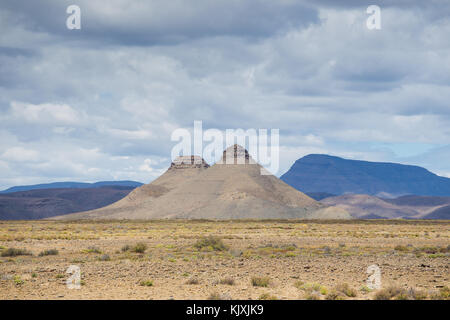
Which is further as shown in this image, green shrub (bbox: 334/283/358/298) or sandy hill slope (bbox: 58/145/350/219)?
sandy hill slope (bbox: 58/145/350/219)

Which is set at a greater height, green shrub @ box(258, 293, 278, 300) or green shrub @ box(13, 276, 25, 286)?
green shrub @ box(258, 293, 278, 300)

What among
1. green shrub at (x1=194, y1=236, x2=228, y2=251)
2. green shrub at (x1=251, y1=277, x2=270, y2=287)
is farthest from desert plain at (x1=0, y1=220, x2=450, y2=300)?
green shrub at (x1=194, y1=236, x2=228, y2=251)

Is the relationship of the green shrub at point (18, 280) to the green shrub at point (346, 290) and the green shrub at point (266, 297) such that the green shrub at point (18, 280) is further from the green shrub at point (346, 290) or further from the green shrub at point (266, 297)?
the green shrub at point (346, 290)

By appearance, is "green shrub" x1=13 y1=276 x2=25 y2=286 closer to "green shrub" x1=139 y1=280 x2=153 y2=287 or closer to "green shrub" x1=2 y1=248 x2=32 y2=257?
"green shrub" x1=139 y1=280 x2=153 y2=287

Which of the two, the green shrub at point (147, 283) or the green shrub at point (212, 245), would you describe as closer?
the green shrub at point (147, 283)

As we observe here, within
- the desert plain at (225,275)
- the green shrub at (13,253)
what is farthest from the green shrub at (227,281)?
the green shrub at (13,253)

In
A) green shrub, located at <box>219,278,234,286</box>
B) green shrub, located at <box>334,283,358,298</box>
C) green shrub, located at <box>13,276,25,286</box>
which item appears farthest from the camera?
green shrub, located at <box>13,276,25,286</box>

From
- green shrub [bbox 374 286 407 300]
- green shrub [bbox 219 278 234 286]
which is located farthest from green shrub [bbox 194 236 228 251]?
green shrub [bbox 374 286 407 300]

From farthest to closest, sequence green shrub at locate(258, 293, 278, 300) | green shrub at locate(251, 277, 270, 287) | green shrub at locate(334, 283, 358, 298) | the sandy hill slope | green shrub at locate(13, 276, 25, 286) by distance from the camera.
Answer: the sandy hill slope < green shrub at locate(13, 276, 25, 286) < green shrub at locate(251, 277, 270, 287) < green shrub at locate(334, 283, 358, 298) < green shrub at locate(258, 293, 278, 300)

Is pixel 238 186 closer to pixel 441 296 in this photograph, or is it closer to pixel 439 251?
pixel 439 251
